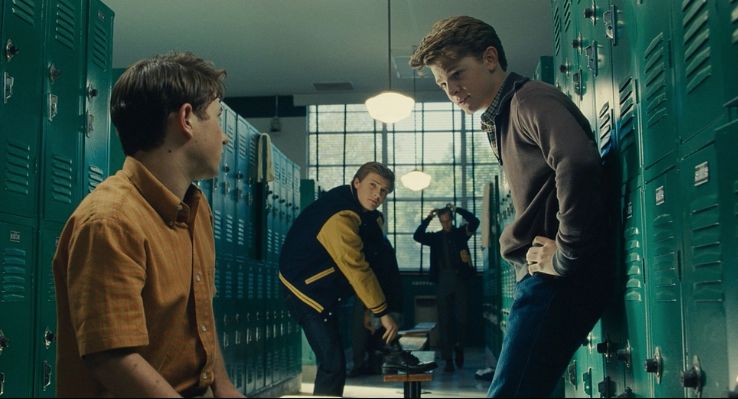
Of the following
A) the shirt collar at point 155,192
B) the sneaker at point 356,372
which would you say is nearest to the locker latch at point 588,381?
the shirt collar at point 155,192

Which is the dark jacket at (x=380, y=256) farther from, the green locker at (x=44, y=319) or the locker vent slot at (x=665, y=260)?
the locker vent slot at (x=665, y=260)

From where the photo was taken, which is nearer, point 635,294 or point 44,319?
point 635,294

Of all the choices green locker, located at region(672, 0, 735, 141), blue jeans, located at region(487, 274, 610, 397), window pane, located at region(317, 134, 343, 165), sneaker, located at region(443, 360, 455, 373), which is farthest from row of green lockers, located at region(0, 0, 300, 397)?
window pane, located at region(317, 134, 343, 165)

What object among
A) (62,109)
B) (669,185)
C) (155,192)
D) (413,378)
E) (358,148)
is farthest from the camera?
(358,148)

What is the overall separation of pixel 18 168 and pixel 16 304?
54 cm

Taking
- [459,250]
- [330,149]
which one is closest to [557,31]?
[459,250]

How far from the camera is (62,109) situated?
11.9ft

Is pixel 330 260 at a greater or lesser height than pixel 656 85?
lesser

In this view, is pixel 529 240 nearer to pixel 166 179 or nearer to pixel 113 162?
pixel 166 179

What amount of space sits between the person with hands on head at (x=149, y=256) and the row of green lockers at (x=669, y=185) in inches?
38.6

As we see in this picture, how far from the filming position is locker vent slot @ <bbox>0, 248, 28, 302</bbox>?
121 inches

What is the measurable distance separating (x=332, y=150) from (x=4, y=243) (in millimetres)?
11986

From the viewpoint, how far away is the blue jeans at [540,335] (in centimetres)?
A: 218

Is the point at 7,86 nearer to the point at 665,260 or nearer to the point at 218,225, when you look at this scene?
the point at 665,260
